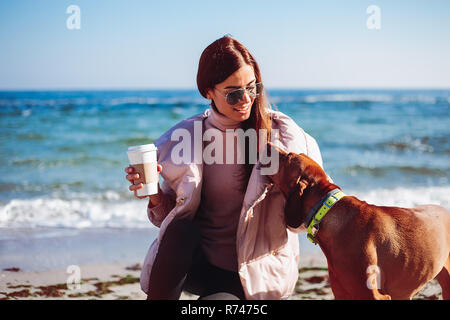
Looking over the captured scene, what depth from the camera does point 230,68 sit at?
2.82m

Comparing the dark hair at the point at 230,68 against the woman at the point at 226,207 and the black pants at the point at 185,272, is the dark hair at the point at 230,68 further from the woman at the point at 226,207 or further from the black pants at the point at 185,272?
the black pants at the point at 185,272

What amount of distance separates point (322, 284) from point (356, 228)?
211cm

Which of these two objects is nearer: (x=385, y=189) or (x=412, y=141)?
(x=385, y=189)

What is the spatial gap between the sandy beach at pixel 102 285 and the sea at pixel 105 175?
24cm

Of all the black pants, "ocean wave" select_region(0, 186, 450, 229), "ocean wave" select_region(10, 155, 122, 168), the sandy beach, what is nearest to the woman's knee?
the black pants

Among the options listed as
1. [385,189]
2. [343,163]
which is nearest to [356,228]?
[385,189]

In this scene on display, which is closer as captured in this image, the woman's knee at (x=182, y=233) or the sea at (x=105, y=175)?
the woman's knee at (x=182, y=233)

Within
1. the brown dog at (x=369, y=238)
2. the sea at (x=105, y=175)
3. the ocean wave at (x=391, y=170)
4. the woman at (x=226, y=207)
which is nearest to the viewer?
the brown dog at (x=369, y=238)

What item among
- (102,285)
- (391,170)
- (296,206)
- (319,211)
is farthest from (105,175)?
(319,211)

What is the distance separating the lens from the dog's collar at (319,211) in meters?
2.51

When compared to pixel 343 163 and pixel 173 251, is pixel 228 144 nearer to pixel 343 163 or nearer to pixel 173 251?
pixel 173 251

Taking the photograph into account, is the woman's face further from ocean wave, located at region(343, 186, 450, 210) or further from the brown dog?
ocean wave, located at region(343, 186, 450, 210)

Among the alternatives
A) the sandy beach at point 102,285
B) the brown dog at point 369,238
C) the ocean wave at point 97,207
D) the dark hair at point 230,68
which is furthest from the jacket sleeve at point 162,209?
the ocean wave at point 97,207

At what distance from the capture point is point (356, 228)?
2.42 meters
